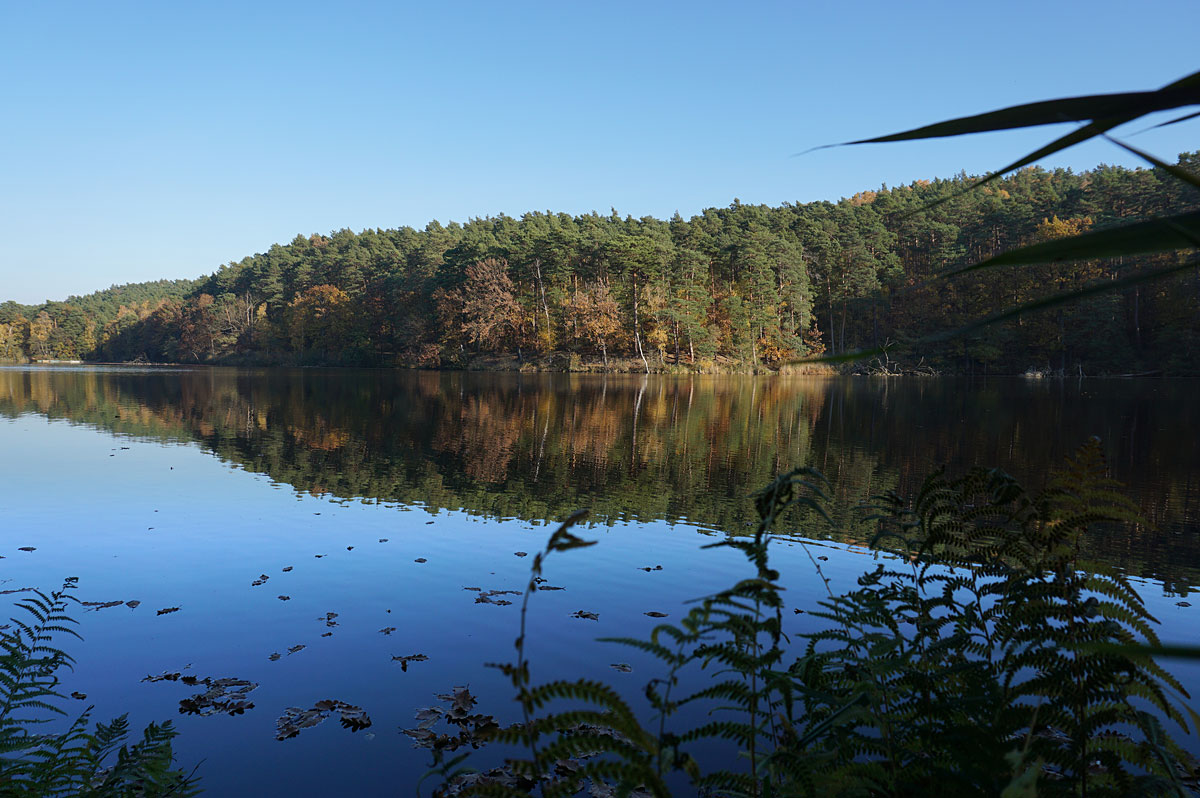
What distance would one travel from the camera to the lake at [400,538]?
7.02 metres

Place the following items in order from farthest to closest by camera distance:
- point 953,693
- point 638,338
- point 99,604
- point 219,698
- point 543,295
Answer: point 543,295 → point 638,338 → point 99,604 → point 219,698 → point 953,693

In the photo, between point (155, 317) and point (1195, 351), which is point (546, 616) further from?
point (155, 317)

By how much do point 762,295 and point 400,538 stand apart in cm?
7890

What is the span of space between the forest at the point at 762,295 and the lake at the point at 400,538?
1972 inches

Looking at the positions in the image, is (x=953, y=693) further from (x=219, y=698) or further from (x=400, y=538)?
(x=400, y=538)

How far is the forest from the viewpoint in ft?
244

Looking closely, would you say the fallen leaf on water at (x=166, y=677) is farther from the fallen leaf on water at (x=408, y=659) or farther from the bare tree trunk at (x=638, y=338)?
the bare tree trunk at (x=638, y=338)

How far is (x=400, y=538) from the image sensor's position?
42.0 ft

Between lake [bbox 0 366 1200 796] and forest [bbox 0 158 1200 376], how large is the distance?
5010cm

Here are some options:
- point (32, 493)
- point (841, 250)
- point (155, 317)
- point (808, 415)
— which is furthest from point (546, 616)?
point (155, 317)

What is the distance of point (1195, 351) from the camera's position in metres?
67.7

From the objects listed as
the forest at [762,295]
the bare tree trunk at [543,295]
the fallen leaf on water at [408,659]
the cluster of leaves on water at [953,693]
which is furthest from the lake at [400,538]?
the bare tree trunk at [543,295]

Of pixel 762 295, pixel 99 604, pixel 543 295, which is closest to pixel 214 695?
pixel 99 604

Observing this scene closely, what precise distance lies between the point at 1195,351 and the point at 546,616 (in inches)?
3139
